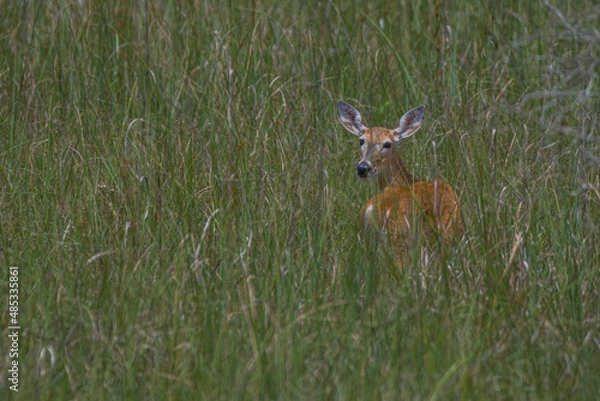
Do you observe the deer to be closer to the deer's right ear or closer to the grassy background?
the grassy background

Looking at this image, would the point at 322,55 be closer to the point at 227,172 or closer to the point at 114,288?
the point at 227,172

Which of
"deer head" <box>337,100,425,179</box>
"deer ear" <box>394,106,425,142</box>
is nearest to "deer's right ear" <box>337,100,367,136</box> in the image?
"deer head" <box>337,100,425,179</box>

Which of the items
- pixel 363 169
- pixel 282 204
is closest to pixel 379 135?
pixel 363 169

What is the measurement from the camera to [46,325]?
11.1 feet

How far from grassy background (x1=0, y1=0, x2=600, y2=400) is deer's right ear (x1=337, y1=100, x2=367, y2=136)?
7 cm

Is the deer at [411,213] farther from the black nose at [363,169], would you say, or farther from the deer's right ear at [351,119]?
the deer's right ear at [351,119]

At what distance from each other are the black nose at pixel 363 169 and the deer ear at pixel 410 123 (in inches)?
14.0

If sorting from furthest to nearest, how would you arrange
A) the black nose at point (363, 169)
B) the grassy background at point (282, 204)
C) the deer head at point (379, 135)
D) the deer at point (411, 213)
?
the deer head at point (379, 135) < the black nose at point (363, 169) < the deer at point (411, 213) < the grassy background at point (282, 204)

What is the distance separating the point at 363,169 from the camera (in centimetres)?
533

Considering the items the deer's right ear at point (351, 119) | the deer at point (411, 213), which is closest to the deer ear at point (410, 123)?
the deer's right ear at point (351, 119)

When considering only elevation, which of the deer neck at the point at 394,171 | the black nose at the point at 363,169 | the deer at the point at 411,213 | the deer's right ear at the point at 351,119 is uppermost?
the deer at the point at 411,213

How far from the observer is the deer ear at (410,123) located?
18.2ft

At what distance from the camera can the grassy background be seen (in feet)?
10.6

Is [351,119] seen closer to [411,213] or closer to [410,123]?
[410,123]
